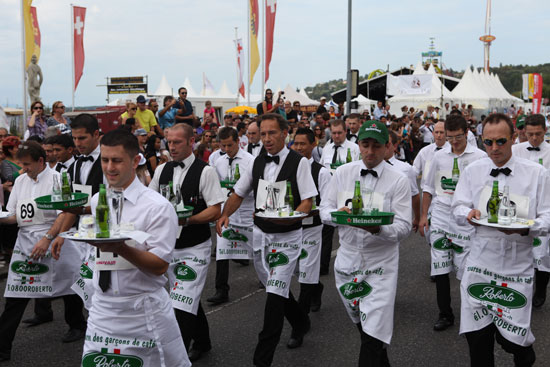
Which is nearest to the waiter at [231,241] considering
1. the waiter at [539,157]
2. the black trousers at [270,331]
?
the black trousers at [270,331]

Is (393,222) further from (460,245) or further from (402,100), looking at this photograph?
(402,100)

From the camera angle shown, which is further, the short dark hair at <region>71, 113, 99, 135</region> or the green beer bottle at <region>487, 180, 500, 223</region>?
the short dark hair at <region>71, 113, 99, 135</region>

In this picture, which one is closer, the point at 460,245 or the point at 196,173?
the point at 196,173

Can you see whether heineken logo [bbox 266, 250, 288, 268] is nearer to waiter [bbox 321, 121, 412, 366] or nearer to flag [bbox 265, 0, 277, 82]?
waiter [bbox 321, 121, 412, 366]

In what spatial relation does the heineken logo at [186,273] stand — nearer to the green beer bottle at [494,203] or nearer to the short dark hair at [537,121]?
the green beer bottle at [494,203]

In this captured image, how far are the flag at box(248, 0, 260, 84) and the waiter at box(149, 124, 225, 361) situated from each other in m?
21.7

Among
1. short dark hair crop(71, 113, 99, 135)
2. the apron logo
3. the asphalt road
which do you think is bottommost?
the asphalt road

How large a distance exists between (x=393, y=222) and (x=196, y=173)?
6.68 feet

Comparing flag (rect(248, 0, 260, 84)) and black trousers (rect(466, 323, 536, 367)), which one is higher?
flag (rect(248, 0, 260, 84))

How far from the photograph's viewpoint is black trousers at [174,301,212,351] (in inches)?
204

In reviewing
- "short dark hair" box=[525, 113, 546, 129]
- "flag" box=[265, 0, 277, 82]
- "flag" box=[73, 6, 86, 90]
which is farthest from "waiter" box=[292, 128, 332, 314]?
"flag" box=[265, 0, 277, 82]

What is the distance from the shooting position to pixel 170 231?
3.40m

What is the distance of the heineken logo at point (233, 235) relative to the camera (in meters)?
7.79

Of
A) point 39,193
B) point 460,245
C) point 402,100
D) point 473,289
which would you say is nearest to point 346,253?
point 473,289
